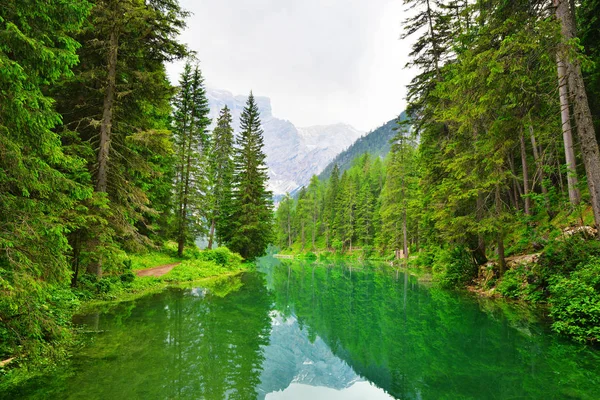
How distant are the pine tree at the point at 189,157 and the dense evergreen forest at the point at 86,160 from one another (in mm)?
114

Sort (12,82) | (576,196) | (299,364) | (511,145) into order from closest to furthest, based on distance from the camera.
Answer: (12,82) < (299,364) < (576,196) < (511,145)

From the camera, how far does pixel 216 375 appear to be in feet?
21.3

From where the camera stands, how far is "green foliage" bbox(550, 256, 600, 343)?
26.5 ft

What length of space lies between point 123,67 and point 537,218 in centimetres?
2323

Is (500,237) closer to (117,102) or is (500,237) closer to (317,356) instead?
(317,356)

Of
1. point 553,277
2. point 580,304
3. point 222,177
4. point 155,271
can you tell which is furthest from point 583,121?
point 222,177

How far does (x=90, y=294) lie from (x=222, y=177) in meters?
27.2

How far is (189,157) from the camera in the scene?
1061 inches

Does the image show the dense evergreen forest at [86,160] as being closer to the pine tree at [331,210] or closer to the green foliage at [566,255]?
the green foliage at [566,255]

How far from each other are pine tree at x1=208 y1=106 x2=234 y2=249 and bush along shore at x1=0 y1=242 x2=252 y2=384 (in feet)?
15.2

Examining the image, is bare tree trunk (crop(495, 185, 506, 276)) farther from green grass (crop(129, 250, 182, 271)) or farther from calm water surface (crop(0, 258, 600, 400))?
green grass (crop(129, 250, 182, 271))

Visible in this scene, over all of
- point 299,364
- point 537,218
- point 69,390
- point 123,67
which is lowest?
point 299,364

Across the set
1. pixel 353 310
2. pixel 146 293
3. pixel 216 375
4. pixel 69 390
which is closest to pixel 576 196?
pixel 353 310

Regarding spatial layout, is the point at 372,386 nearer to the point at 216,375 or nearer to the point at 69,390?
the point at 216,375
